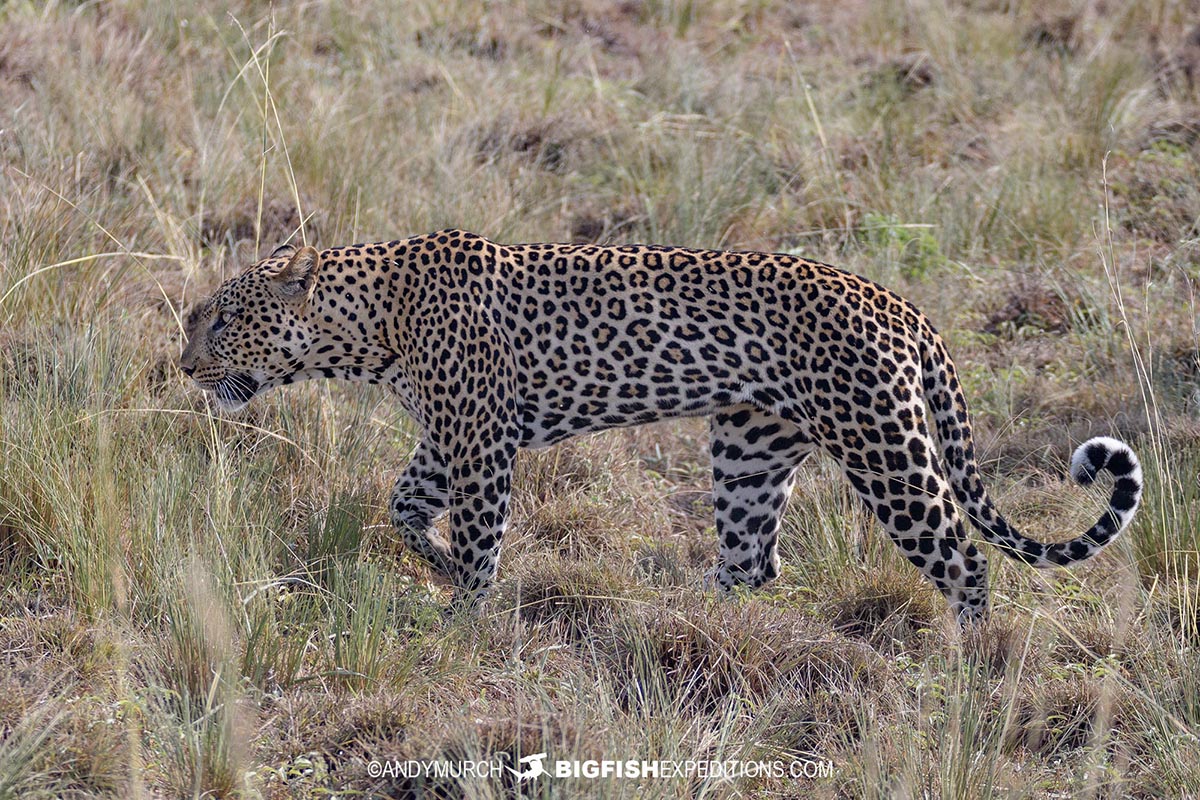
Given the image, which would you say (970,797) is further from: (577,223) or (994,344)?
(577,223)

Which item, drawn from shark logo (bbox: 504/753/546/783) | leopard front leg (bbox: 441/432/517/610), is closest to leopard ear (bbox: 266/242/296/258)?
leopard front leg (bbox: 441/432/517/610)

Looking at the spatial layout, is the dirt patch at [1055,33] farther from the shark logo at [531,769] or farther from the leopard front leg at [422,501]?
the shark logo at [531,769]

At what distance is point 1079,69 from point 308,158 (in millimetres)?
6027

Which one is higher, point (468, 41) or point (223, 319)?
point (468, 41)

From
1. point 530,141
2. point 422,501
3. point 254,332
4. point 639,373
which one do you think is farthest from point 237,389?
point 530,141

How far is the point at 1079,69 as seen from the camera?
11.9m

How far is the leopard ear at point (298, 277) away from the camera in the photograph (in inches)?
249

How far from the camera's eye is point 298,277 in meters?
6.37

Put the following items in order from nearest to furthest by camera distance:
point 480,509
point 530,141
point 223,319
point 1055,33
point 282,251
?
point 480,509
point 223,319
point 282,251
point 530,141
point 1055,33

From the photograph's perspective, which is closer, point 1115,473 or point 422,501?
point 1115,473

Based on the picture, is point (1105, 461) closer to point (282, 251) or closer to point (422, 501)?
point (422, 501)

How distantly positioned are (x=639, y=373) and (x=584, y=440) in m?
1.64

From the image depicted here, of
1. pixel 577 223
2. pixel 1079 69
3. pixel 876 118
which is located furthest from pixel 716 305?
pixel 1079 69

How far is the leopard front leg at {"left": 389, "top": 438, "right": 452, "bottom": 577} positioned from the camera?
6.47 meters
